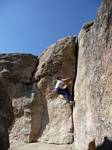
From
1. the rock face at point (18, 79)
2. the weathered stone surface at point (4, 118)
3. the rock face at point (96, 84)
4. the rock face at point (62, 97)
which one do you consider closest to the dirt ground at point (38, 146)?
the rock face at point (62, 97)

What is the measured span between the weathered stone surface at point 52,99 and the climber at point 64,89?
41 cm

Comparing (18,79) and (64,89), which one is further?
(18,79)

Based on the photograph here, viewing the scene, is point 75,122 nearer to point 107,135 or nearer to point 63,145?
point 63,145

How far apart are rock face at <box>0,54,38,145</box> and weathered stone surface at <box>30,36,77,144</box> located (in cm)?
76

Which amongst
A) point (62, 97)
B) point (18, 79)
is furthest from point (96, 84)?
point (18, 79)

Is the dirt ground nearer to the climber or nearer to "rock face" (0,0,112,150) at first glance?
"rock face" (0,0,112,150)

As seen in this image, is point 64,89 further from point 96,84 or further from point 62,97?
point 96,84

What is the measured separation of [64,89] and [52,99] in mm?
1500

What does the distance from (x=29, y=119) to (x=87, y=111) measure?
613cm

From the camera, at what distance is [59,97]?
18594 millimetres

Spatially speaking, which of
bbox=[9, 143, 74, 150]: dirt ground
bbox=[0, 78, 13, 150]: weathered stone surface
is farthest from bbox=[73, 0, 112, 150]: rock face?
bbox=[0, 78, 13, 150]: weathered stone surface

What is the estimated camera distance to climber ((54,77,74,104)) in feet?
57.6

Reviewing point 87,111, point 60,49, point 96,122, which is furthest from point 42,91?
point 96,122

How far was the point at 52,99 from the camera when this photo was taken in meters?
19.0
